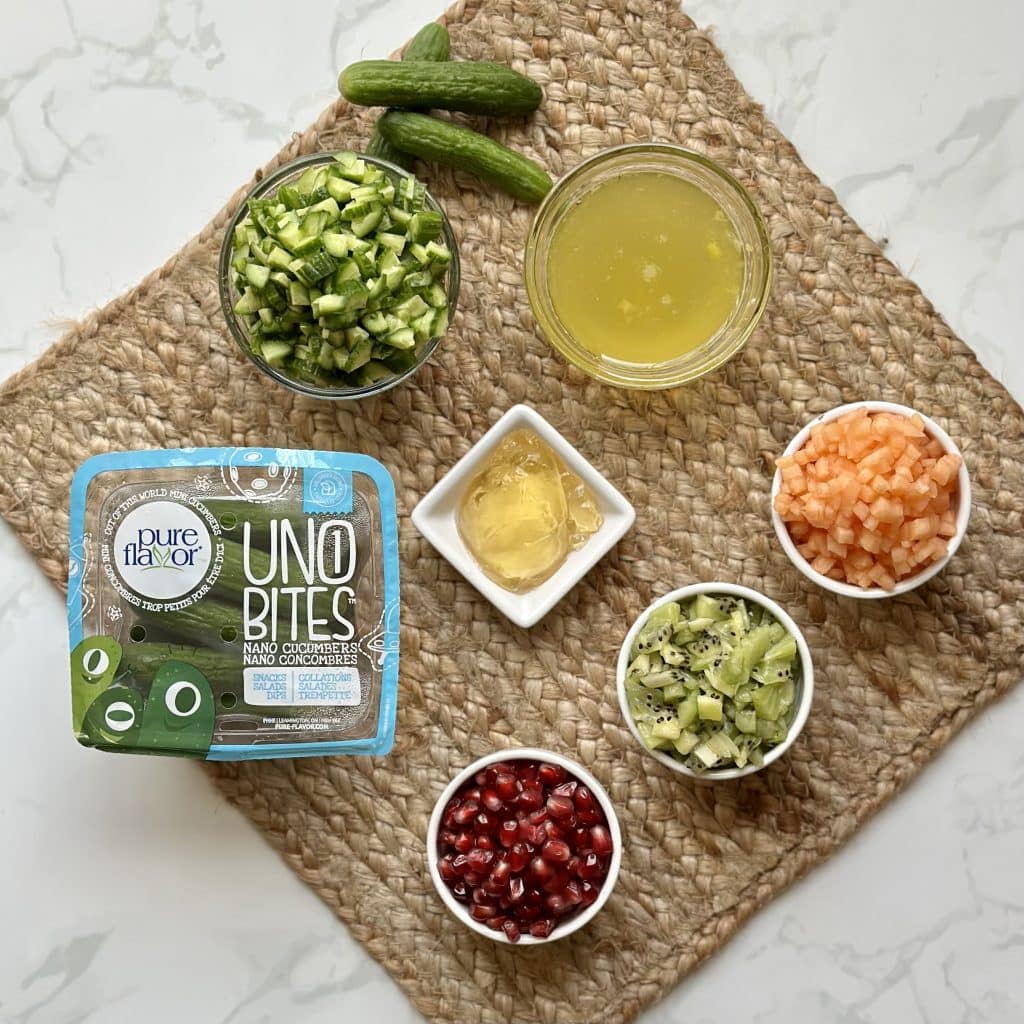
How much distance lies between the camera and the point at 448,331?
2080 millimetres

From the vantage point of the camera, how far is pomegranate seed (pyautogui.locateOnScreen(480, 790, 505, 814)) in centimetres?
191

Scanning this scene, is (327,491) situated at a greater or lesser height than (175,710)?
greater

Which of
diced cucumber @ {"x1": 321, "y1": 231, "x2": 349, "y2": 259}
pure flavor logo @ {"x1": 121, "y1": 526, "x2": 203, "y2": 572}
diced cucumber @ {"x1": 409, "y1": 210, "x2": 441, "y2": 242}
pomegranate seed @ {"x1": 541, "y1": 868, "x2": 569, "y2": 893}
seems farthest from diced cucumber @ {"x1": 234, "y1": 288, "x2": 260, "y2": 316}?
pomegranate seed @ {"x1": 541, "y1": 868, "x2": 569, "y2": 893}

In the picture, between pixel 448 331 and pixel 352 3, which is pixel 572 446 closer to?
pixel 448 331

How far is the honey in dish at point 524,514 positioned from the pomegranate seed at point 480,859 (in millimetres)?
470

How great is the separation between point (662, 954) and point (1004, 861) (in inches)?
27.8

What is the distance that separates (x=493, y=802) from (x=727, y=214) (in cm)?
113

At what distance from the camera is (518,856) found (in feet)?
6.13

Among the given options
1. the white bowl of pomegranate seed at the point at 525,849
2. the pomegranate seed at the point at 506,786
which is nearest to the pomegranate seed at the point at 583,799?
the white bowl of pomegranate seed at the point at 525,849

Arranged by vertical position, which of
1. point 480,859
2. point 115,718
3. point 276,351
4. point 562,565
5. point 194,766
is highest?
point 276,351

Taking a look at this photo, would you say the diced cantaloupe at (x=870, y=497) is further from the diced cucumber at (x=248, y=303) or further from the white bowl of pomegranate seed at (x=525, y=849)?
the diced cucumber at (x=248, y=303)

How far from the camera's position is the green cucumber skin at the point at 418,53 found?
1996mm

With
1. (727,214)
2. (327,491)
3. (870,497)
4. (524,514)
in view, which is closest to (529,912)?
(524,514)

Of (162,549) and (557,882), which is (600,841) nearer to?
(557,882)
